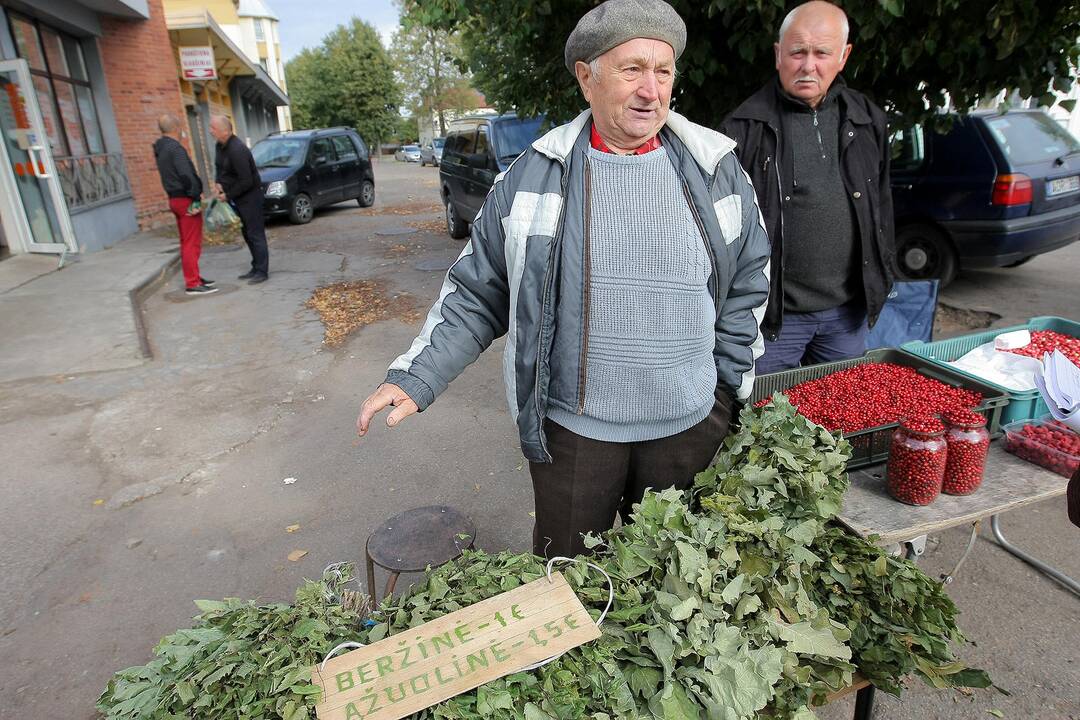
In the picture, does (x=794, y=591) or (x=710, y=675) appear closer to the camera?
(x=710, y=675)

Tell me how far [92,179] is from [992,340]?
12124 millimetres

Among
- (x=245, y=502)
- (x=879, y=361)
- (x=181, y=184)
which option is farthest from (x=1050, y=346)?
(x=181, y=184)

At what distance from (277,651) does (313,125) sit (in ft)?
208

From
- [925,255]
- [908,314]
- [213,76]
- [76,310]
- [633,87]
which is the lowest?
[76,310]

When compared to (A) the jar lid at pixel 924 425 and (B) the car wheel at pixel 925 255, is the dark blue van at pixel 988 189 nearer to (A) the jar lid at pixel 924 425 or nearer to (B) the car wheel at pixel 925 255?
(B) the car wheel at pixel 925 255

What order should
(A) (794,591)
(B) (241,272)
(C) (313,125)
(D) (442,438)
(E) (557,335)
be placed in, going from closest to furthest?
1. (A) (794,591)
2. (E) (557,335)
3. (D) (442,438)
4. (B) (241,272)
5. (C) (313,125)

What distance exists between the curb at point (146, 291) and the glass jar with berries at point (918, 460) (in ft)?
19.5

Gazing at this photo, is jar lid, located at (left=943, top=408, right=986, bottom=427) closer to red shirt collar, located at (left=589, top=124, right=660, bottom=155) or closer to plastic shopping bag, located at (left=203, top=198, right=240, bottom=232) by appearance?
red shirt collar, located at (left=589, top=124, right=660, bottom=155)

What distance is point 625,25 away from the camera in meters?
1.61

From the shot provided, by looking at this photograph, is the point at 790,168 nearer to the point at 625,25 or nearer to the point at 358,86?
the point at 625,25

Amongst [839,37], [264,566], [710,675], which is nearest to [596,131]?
[839,37]

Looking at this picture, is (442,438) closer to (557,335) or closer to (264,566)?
(264,566)

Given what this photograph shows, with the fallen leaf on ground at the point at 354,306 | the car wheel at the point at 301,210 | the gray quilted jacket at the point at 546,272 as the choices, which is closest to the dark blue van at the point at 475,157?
the fallen leaf on ground at the point at 354,306

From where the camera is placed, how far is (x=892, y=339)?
374 cm
